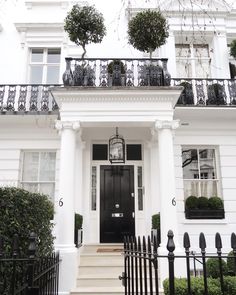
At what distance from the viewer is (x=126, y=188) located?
10.1m

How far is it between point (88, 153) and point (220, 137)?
411 cm

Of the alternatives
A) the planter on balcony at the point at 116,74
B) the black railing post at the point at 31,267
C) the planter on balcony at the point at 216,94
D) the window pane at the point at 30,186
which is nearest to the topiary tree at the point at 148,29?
the planter on balcony at the point at 116,74

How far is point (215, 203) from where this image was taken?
30.5ft

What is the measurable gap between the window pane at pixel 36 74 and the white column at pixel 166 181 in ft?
17.5

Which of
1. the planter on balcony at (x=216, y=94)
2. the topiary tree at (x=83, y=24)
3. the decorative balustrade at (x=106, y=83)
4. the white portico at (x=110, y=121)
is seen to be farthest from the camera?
the planter on balcony at (x=216, y=94)

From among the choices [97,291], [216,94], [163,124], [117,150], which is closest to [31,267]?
[97,291]

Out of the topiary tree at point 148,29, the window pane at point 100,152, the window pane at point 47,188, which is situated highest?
the topiary tree at point 148,29

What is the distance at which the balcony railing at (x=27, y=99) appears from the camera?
9891 mm

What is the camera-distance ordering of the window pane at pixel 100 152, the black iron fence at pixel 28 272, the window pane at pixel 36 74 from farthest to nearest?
the window pane at pixel 36 74, the window pane at pixel 100 152, the black iron fence at pixel 28 272

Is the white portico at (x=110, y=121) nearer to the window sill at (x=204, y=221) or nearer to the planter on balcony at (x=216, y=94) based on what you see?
the window sill at (x=204, y=221)

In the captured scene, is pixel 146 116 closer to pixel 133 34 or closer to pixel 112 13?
pixel 133 34

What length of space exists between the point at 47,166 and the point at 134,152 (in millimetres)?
2783

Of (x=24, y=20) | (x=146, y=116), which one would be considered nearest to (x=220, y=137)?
(x=146, y=116)

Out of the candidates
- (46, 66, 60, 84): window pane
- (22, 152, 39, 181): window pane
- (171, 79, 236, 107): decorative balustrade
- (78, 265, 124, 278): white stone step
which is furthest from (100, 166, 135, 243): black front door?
(46, 66, 60, 84): window pane
